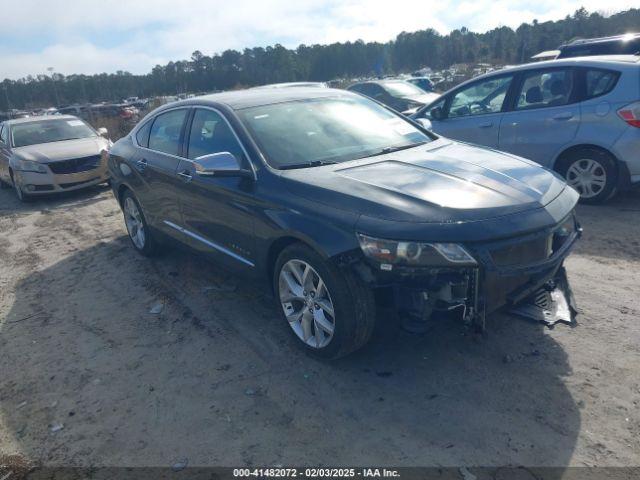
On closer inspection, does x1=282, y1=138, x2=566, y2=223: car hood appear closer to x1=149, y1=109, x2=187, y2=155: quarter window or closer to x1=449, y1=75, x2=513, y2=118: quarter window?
x1=149, y1=109, x2=187, y2=155: quarter window

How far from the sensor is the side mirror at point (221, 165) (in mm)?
3695

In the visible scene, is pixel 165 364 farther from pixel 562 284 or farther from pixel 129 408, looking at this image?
pixel 562 284

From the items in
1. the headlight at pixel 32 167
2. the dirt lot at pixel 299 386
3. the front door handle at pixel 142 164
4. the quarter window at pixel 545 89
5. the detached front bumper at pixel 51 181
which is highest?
the quarter window at pixel 545 89

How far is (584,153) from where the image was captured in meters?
6.18

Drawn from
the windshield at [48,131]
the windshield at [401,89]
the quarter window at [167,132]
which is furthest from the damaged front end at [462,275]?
the windshield at [401,89]

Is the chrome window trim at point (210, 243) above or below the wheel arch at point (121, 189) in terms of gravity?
below

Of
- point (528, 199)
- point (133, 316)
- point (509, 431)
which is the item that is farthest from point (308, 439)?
point (133, 316)

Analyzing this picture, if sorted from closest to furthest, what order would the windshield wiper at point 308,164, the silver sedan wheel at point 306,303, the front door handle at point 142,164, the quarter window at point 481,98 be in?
the silver sedan wheel at point 306,303
the windshield wiper at point 308,164
the front door handle at point 142,164
the quarter window at point 481,98

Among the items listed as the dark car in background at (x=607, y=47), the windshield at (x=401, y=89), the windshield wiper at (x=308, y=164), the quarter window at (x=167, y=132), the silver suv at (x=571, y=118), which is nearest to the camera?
the windshield wiper at (x=308, y=164)

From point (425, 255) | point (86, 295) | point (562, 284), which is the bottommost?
point (86, 295)

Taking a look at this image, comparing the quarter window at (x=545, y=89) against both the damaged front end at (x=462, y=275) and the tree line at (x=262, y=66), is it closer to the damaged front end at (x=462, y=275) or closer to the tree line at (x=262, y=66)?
the damaged front end at (x=462, y=275)

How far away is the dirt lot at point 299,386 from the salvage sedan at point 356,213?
14.5 inches

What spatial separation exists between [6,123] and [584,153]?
36.2 feet

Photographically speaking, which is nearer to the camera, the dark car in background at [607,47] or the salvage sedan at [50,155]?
the dark car in background at [607,47]
